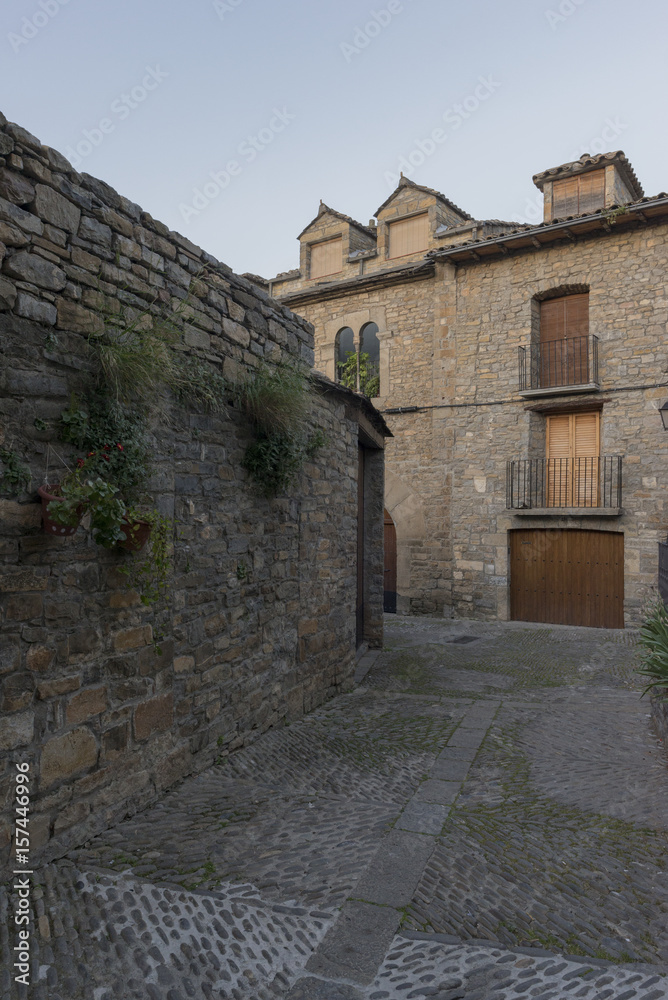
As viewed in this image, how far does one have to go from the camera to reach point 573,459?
11.4 m

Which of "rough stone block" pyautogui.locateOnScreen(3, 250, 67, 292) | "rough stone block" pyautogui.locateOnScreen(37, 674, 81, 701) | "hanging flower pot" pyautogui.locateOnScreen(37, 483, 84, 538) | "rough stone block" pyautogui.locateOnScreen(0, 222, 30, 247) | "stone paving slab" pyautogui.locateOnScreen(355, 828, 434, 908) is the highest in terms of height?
"rough stone block" pyautogui.locateOnScreen(0, 222, 30, 247)

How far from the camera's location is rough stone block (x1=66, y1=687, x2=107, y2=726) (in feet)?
9.89

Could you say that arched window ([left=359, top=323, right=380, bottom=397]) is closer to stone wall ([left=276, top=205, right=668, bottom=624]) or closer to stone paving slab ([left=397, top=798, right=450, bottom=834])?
stone wall ([left=276, top=205, right=668, bottom=624])

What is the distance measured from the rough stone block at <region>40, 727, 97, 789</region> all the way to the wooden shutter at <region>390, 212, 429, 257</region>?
12.3m

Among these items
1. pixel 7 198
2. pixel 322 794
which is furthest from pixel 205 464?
pixel 322 794

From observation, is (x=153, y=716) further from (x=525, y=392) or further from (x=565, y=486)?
(x=525, y=392)

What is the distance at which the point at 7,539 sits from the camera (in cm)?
272

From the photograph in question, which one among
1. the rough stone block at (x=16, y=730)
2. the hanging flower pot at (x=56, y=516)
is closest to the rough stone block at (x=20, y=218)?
the hanging flower pot at (x=56, y=516)

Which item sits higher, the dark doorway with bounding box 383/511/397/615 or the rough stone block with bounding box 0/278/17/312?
the rough stone block with bounding box 0/278/17/312

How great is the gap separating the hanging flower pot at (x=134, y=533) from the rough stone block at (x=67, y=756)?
36.2 inches

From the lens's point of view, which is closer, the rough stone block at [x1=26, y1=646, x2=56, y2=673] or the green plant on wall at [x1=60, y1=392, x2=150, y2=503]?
the rough stone block at [x1=26, y1=646, x2=56, y2=673]

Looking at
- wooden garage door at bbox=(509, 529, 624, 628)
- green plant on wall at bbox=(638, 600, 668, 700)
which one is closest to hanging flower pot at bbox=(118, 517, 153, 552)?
green plant on wall at bbox=(638, 600, 668, 700)

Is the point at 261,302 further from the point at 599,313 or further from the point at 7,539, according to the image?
the point at 599,313

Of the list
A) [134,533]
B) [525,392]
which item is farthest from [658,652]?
[525,392]
